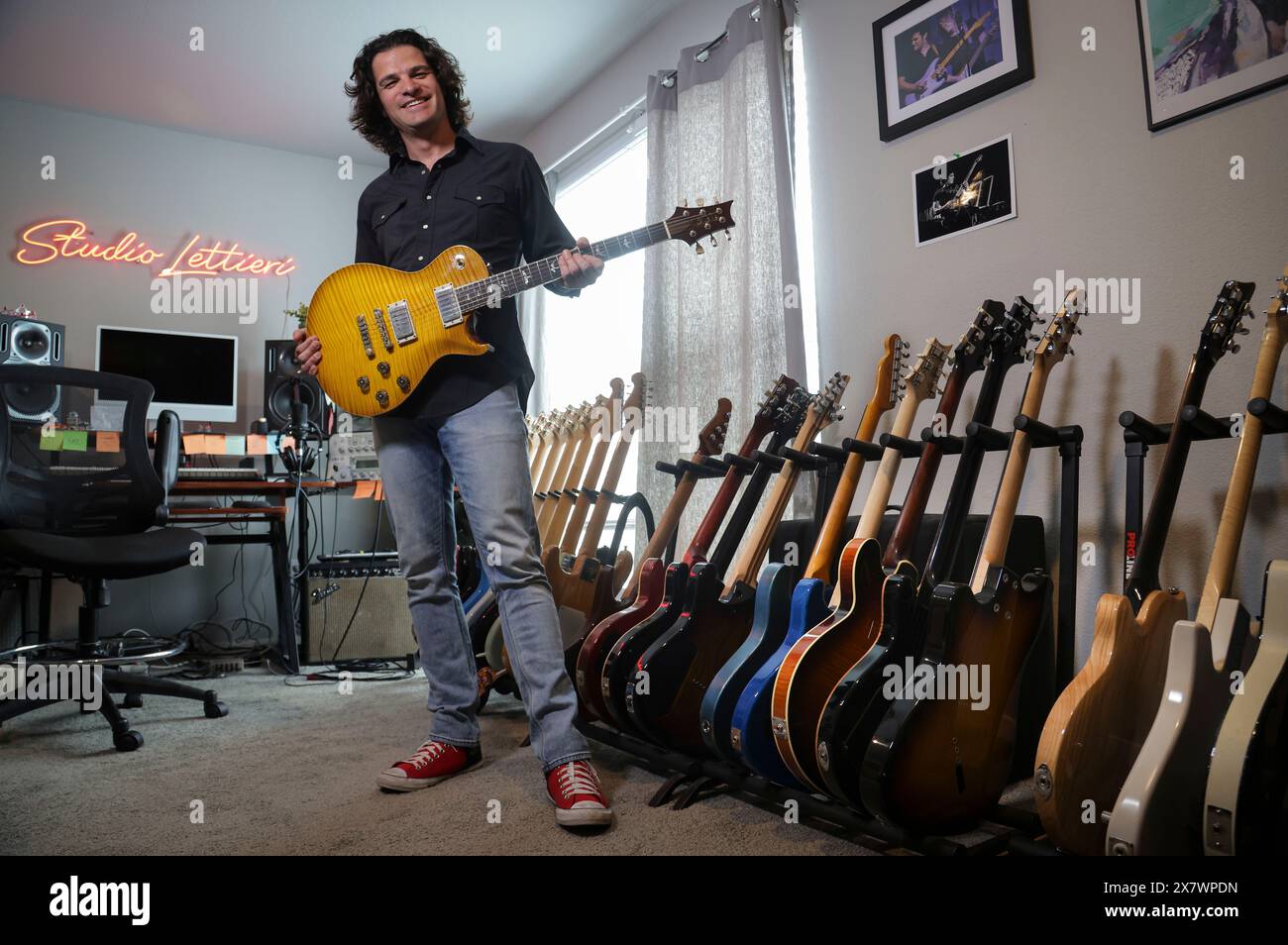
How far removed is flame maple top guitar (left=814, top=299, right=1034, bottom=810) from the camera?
1.23 metres

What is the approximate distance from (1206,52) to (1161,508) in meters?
0.97

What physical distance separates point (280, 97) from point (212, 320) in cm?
113

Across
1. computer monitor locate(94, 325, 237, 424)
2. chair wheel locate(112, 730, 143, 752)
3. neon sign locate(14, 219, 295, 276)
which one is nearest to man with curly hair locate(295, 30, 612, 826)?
chair wheel locate(112, 730, 143, 752)

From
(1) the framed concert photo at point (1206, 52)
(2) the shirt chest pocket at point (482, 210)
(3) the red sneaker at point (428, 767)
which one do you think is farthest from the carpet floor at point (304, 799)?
(1) the framed concert photo at point (1206, 52)

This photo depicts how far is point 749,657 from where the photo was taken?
58.6 inches

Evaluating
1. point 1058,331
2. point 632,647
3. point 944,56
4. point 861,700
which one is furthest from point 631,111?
point 861,700

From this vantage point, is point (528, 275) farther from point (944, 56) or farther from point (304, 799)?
point (944, 56)

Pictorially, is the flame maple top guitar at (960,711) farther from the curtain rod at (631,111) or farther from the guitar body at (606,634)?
the curtain rod at (631,111)

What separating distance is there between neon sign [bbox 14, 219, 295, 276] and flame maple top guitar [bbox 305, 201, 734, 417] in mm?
2849

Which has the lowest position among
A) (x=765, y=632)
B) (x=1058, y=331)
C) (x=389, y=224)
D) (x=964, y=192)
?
(x=765, y=632)

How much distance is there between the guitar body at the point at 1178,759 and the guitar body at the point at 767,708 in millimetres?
501

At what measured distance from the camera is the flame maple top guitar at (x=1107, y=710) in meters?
1.09
